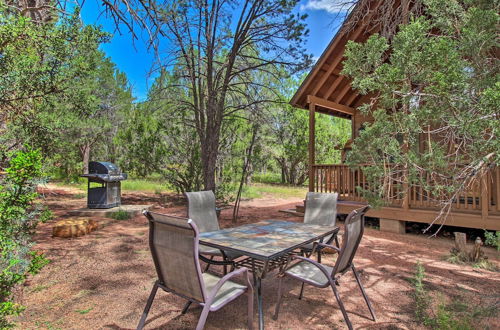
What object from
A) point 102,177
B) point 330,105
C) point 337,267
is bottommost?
point 337,267

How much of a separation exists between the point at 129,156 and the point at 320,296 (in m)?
8.37

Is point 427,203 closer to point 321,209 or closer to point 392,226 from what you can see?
point 392,226

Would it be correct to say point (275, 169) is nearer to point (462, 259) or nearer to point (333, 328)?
point (462, 259)

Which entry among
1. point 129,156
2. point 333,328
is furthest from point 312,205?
point 129,156

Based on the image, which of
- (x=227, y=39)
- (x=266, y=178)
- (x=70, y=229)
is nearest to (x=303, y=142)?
(x=266, y=178)

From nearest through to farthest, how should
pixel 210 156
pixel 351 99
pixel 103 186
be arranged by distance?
pixel 210 156
pixel 103 186
pixel 351 99

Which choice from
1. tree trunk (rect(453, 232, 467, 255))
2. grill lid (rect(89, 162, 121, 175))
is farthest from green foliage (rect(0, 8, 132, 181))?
tree trunk (rect(453, 232, 467, 255))

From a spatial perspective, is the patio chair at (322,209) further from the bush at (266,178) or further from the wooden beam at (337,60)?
the bush at (266,178)

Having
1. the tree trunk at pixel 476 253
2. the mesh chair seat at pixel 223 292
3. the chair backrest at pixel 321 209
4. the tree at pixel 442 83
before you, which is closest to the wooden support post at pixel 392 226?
the tree trunk at pixel 476 253

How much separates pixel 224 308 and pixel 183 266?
1.04 m

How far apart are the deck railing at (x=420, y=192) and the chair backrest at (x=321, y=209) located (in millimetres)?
410

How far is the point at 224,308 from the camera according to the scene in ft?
8.59

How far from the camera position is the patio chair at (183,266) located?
1.78 metres

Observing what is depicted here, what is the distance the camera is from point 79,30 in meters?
3.19
